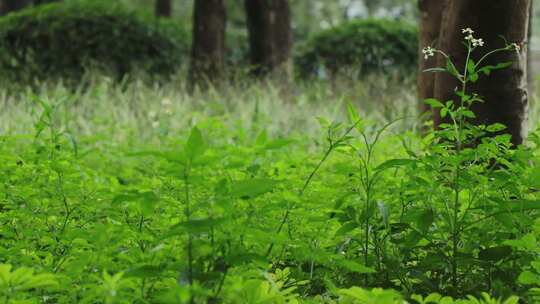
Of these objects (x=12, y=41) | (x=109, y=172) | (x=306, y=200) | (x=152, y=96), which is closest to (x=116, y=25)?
(x=12, y=41)

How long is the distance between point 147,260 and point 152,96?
21.1 feet

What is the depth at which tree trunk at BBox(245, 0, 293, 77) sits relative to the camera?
12.0 m

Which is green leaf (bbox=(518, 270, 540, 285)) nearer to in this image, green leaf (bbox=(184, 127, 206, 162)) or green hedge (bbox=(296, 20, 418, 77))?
green leaf (bbox=(184, 127, 206, 162))

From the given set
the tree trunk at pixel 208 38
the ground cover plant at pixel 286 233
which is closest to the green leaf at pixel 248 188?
the ground cover plant at pixel 286 233

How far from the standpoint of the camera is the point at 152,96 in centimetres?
834

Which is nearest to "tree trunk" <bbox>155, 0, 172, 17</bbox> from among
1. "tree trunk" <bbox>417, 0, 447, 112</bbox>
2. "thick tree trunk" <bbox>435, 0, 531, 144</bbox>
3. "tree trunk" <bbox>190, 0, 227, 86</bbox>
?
"tree trunk" <bbox>190, 0, 227, 86</bbox>

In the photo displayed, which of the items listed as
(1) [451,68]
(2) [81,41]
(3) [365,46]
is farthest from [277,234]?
(3) [365,46]

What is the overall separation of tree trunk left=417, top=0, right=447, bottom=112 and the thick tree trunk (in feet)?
4.14

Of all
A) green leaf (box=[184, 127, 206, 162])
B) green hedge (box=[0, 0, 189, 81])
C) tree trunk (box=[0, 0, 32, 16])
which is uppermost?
tree trunk (box=[0, 0, 32, 16])

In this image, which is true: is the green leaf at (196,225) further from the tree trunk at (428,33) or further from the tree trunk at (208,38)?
the tree trunk at (208,38)

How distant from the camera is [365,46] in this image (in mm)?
13914

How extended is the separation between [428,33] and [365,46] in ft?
30.1

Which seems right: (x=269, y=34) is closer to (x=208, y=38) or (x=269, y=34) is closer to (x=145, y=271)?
(x=208, y=38)

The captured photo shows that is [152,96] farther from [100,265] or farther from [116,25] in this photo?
[100,265]
